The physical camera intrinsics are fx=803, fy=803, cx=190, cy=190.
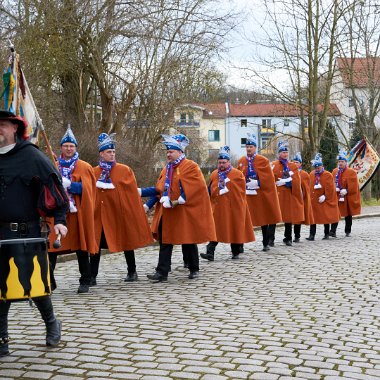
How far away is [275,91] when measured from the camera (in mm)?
31469

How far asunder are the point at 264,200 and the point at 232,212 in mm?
1597

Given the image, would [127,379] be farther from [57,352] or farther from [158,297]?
[158,297]

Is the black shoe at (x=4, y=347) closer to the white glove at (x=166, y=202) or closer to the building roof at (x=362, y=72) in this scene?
the white glove at (x=166, y=202)

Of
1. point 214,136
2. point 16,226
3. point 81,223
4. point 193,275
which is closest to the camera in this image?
point 16,226

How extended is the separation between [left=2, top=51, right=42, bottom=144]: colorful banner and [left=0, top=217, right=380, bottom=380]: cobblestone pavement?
1.83 metres

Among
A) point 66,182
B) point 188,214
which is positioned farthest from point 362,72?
point 66,182

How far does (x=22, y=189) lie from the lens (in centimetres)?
582

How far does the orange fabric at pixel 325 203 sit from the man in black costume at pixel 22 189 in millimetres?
11075

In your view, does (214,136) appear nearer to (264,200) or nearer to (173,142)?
(264,200)

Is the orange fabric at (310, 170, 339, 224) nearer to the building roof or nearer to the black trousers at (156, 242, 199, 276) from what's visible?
the black trousers at (156, 242, 199, 276)

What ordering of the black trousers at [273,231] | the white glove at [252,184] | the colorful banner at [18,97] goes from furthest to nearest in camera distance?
the black trousers at [273,231] < the white glove at [252,184] < the colorful banner at [18,97]

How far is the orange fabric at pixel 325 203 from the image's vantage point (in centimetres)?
1653

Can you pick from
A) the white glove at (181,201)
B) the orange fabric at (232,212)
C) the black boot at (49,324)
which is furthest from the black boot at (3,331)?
the orange fabric at (232,212)

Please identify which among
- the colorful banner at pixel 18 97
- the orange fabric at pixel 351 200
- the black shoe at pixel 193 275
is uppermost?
the colorful banner at pixel 18 97
